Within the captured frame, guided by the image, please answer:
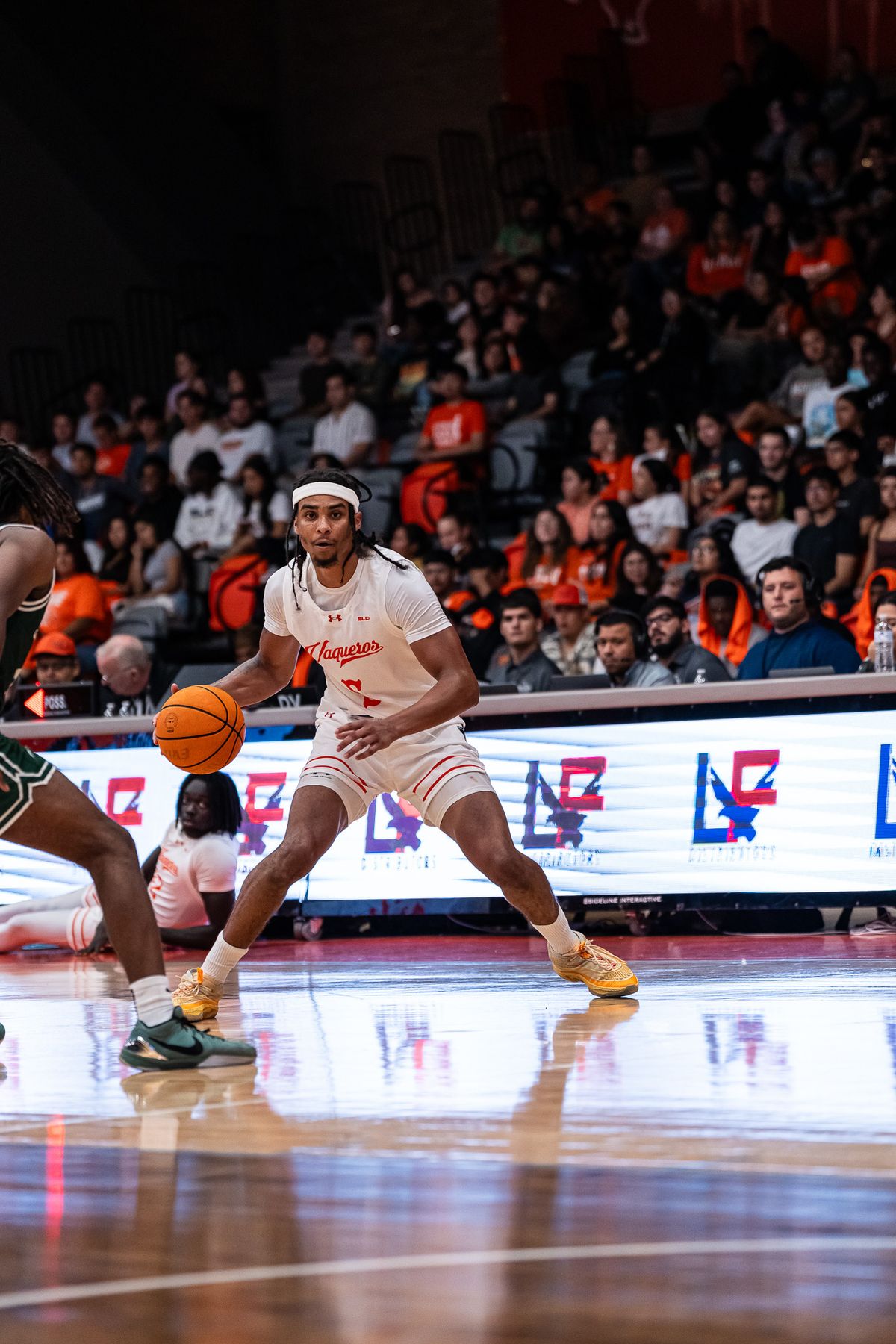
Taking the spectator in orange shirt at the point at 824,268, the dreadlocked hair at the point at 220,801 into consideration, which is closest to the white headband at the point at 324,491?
the dreadlocked hair at the point at 220,801

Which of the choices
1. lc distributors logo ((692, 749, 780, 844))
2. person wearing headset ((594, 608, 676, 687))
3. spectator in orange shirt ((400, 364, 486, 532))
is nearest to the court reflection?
lc distributors logo ((692, 749, 780, 844))

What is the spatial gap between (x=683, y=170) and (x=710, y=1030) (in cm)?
1562

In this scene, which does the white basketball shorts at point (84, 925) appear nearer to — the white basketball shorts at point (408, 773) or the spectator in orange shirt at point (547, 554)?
the white basketball shorts at point (408, 773)

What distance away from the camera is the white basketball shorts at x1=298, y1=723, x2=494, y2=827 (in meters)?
6.66

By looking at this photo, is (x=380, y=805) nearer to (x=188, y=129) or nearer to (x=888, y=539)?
(x=888, y=539)

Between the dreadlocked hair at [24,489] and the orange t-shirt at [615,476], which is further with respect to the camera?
Result: the orange t-shirt at [615,476]

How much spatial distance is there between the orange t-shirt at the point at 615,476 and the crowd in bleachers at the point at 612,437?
0.07 ft

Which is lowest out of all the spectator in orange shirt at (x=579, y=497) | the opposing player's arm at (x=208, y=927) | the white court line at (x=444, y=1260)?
the opposing player's arm at (x=208, y=927)

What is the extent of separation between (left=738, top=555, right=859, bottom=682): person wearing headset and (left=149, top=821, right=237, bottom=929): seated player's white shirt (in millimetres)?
2983

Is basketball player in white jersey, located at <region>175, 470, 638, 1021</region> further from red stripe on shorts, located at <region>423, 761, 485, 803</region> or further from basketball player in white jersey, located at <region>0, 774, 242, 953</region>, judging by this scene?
basketball player in white jersey, located at <region>0, 774, 242, 953</region>

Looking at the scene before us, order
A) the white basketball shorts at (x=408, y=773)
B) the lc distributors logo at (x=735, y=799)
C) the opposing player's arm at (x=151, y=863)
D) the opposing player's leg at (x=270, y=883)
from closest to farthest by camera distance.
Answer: the opposing player's leg at (x=270, y=883), the white basketball shorts at (x=408, y=773), the lc distributors logo at (x=735, y=799), the opposing player's arm at (x=151, y=863)

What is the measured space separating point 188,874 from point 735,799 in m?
2.85

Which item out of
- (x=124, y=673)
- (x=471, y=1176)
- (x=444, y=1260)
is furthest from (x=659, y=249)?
(x=444, y=1260)

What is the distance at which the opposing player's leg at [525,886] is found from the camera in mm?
6512
